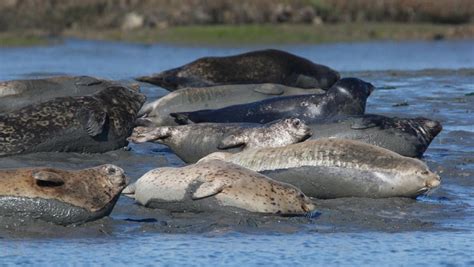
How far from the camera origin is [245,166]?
8.98 metres

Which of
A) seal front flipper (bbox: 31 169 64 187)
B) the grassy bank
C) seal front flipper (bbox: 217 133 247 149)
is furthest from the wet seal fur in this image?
the grassy bank

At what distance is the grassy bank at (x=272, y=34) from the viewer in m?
30.1

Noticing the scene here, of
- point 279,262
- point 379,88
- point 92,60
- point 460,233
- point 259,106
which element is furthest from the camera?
point 92,60

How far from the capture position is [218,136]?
399 inches

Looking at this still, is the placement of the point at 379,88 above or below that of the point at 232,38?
above

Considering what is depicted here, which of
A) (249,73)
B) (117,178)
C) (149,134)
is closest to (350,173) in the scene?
(117,178)

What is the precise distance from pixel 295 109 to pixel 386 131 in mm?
1434


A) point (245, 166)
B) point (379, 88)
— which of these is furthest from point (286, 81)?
point (245, 166)

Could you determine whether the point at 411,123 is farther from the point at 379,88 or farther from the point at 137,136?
the point at 379,88

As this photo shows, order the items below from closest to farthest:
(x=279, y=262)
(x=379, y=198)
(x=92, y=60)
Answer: (x=279, y=262), (x=379, y=198), (x=92, y=60)

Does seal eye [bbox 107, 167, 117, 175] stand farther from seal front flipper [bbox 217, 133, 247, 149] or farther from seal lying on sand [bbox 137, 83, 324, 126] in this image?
seal lying on sand [bbox 137, 83, 324, 126]

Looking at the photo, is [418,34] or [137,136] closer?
[137,136]

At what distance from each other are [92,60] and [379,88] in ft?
32.2

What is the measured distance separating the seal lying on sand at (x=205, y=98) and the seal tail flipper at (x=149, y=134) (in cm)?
117
